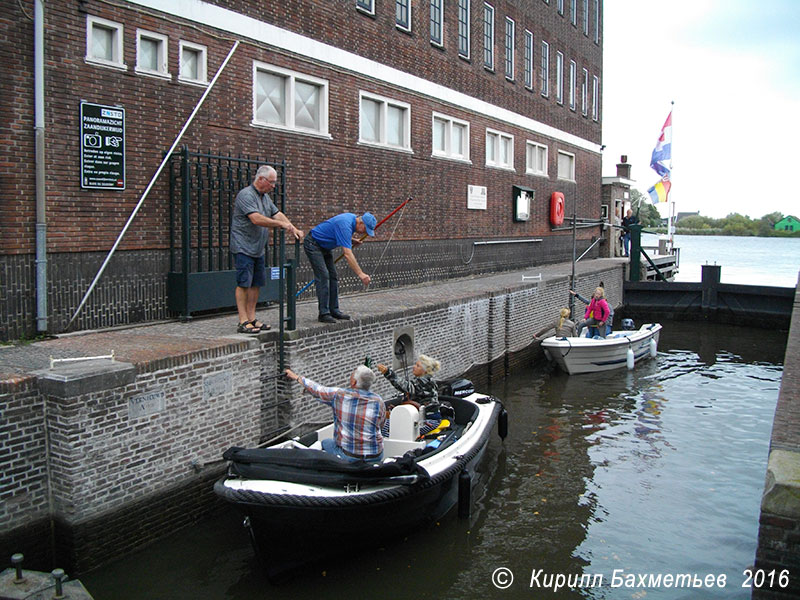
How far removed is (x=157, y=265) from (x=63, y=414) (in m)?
4.49

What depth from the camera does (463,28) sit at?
2020 centimetres

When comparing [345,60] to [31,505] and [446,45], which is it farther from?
A: [31,505]

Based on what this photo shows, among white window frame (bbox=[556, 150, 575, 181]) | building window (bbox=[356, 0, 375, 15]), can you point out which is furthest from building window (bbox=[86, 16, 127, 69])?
white window frame (bbox=[556, 150, 575, 181])

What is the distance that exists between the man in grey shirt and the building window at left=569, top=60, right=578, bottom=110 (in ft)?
71.9

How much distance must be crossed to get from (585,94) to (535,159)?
7.14 metres

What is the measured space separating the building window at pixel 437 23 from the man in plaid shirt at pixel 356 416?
13157mm

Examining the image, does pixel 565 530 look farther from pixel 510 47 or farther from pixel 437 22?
pixel 510 47

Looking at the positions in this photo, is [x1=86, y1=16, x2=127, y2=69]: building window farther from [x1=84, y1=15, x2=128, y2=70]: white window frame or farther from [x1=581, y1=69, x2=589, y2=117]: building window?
[x1=581, y1=69, x2=589, y2=117]: building window

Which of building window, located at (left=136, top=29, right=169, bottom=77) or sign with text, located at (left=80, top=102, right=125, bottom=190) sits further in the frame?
building window, located at (left=136, top=29, right=169, bottom=77)

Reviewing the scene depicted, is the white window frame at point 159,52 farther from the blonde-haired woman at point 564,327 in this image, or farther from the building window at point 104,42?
the blonde-haired woman at point 564,327

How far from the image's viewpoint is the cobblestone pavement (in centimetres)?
791

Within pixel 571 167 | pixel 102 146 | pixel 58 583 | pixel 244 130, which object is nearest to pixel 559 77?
pixel 571 167

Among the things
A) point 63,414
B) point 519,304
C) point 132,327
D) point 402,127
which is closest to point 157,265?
point 132,327

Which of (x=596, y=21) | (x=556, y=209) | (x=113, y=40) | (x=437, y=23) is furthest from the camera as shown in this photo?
(x=596, y=21)
